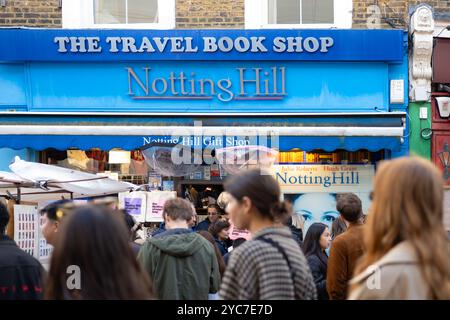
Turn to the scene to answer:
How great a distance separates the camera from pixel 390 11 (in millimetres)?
11555

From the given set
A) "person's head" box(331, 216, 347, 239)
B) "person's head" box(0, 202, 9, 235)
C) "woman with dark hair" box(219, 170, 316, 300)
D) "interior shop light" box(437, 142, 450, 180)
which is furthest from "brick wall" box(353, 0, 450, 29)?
"woman with dark hair" box(219, 170, 316, 300)

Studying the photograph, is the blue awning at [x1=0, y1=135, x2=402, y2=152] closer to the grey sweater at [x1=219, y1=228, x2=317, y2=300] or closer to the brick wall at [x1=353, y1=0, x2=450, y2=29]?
the brick wall at [x1=353, y1=0, x2=450, y2=29]

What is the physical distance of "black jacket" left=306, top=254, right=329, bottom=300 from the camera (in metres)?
6.27

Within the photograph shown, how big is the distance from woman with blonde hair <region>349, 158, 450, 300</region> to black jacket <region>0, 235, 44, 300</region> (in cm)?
238

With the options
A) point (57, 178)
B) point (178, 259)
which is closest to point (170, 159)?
point (57, 178)

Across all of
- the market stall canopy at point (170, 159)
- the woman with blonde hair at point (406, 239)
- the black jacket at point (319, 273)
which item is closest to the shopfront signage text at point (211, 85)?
the market stall canopy at point (170, 159)

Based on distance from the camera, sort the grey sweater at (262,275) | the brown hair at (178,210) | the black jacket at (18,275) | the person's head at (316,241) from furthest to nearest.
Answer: the person's head at (316,241), the brown hair at (178,210), the black jacket at (18,275), the grey sweater at (262,275)

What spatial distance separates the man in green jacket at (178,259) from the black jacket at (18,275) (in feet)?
3.74

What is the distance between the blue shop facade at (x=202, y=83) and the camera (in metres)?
11.3

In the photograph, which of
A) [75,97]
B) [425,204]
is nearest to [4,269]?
[425,204]

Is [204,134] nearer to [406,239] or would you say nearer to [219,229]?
[219,229]

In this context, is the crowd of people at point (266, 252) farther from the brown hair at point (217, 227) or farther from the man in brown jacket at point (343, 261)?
the brown hair at point (217, 227)

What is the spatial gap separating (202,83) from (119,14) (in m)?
1.92

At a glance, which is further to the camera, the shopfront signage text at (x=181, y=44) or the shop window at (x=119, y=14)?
the shop window at (x=119, y=14)
